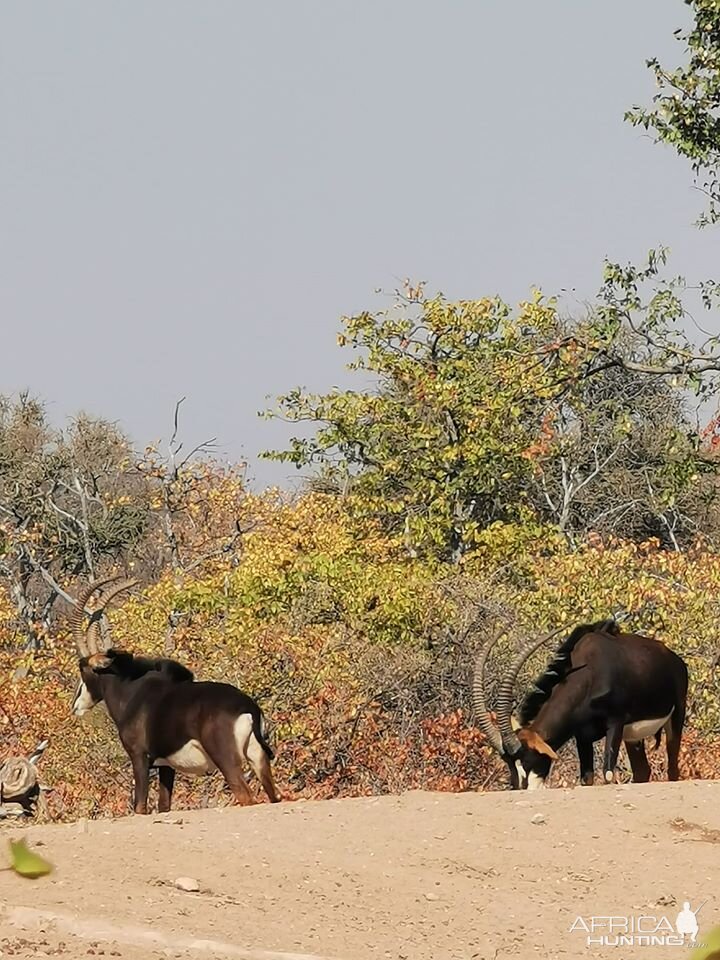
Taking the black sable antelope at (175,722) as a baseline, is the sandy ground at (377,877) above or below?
below

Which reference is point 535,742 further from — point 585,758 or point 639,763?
point 639,763

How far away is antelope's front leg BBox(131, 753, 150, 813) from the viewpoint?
13.4 meters

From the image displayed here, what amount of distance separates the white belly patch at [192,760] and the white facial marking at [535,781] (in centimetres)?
297

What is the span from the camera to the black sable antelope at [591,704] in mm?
14625

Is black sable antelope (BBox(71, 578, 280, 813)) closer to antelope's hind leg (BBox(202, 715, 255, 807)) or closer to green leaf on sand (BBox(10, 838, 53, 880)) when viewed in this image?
antelope's hind leg (BBox(202, 715, 255, 807))

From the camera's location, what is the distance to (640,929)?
9547 mm

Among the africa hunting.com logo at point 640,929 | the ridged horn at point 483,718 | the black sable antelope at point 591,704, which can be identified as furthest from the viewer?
the ridged horn at point 483,718

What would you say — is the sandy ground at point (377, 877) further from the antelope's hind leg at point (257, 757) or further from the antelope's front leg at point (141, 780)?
the antelope's front leg at point (141, 780)

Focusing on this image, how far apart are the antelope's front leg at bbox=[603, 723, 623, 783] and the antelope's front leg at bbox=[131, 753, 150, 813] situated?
4086 mm

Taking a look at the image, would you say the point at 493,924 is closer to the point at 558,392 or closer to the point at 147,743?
the point at 147,743

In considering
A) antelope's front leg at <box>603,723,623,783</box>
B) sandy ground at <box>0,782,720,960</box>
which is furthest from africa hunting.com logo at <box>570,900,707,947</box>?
antelope's front leg at <box>603,723,623,783</box>

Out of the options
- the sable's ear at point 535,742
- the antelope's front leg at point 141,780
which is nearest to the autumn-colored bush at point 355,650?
the antelope's front leg at point 141,780

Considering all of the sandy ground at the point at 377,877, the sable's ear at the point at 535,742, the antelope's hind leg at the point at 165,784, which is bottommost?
the sandy ground at the point at 377,877

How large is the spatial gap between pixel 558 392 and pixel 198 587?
9.20 metres
